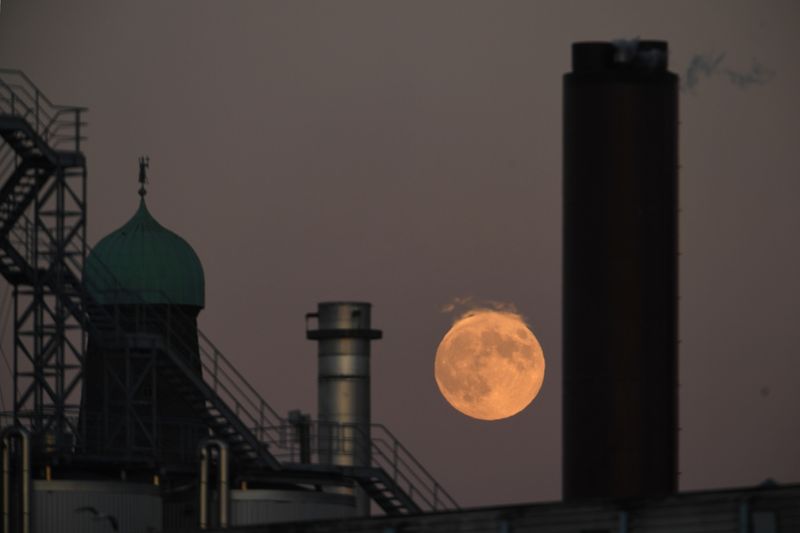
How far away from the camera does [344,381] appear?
78.1 metres

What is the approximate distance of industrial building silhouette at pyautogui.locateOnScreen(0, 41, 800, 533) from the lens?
190 ft

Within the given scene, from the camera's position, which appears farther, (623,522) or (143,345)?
(143,345)

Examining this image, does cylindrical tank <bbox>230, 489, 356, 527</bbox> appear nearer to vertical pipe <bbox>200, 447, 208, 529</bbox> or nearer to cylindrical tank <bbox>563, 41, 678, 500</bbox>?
vertical pipe <bbox>200, 447, 208, 529</bbox>

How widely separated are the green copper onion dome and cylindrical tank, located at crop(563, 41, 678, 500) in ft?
72.6

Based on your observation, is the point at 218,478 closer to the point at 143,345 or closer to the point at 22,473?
the point at 143,345

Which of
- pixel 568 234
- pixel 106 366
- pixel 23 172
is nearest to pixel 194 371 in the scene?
pixel 106 366

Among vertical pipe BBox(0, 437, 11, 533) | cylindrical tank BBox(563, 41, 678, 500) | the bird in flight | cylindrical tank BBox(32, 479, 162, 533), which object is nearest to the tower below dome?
cylindrical tank BBox(32, 479, 162, 533)

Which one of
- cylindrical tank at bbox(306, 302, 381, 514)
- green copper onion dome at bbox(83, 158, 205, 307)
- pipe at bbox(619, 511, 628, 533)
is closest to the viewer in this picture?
pipe at bbox(619, 511, 628, 533)

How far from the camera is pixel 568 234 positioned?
59656 millimetres

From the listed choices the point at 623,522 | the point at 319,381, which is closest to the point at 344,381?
the point at 319,381

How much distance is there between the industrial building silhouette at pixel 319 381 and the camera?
190ft

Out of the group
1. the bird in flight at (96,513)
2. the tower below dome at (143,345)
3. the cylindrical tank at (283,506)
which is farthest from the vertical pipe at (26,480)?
the cylindrical tank at (283,506)

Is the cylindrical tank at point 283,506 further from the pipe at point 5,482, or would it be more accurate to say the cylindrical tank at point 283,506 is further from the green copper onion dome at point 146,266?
the green copper onion dome at point 146,266

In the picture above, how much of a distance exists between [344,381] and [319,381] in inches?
36.8
